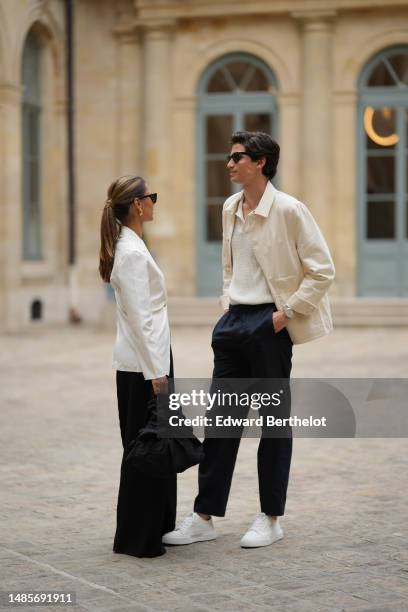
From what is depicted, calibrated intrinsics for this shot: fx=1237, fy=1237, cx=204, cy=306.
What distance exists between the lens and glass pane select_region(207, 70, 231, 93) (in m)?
18.6

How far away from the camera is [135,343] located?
505cm

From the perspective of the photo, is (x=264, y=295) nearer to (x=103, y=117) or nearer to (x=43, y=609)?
(x=43, y=609)

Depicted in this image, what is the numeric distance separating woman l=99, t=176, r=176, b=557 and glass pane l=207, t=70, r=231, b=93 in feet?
44.9

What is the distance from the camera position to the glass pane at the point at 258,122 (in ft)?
60.9

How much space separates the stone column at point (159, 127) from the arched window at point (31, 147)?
67.4 inches

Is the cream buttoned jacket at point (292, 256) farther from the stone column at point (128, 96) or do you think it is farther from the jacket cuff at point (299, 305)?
the stone column at point (128, 96)

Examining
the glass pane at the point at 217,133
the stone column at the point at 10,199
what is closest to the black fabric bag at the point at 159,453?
the stone column at the point at 10,199

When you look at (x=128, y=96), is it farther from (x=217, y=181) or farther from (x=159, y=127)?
(x=217, y=181)

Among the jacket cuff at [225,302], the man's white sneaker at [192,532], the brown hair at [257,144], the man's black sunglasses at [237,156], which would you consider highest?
the brown hair at [257,144]

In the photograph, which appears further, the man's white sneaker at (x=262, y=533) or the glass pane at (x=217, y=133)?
the glass pane at (x=217, y=133)

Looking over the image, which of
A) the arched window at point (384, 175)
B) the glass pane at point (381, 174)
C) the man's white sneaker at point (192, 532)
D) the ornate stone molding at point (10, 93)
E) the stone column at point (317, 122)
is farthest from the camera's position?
the glass pane at point (381, 174)

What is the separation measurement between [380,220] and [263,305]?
13.4 metres

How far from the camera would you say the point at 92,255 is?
63.9ft

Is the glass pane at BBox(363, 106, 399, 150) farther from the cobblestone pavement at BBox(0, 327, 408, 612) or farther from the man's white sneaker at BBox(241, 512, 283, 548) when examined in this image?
the man's white sneaker at BBox(241, 512, 283, 548)
